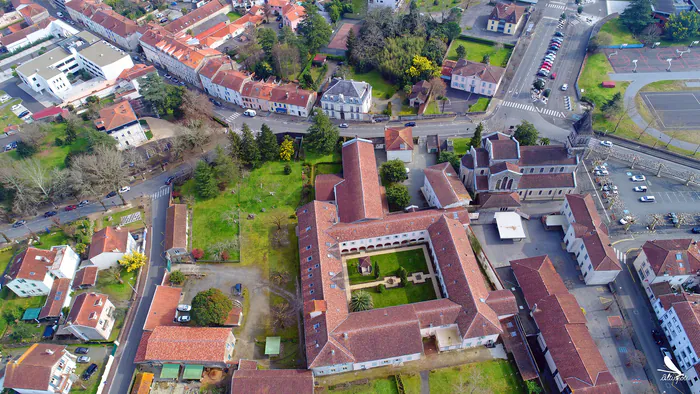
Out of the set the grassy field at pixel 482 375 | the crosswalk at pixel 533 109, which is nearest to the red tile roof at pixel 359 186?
the grassy field at pixel 482 375

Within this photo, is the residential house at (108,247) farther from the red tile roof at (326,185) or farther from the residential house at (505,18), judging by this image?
the residential house at (505,18)

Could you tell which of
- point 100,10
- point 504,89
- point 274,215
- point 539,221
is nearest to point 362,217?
point 274,215

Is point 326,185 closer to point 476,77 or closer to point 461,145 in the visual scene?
point 461,145

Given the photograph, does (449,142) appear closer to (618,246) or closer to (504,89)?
(504,89)

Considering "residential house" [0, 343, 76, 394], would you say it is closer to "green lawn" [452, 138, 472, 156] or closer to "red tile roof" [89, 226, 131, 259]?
"red tile roof" [89, 226, 131, 259]

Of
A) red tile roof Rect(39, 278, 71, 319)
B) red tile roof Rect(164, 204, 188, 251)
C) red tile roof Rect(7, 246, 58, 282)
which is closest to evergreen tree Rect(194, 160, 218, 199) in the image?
red tile roof Rect(164, 204, 188, 251)
